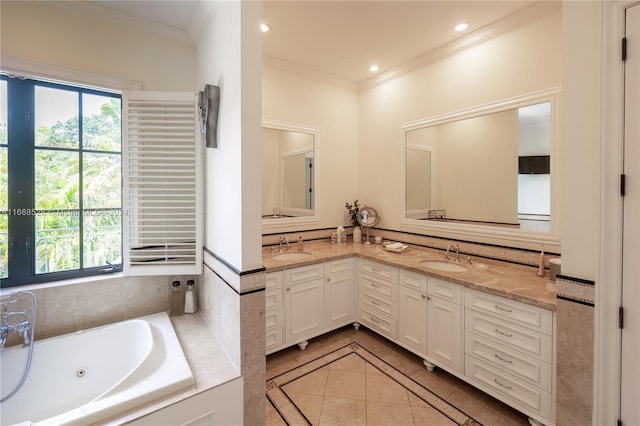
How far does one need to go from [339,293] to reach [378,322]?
1.54ft

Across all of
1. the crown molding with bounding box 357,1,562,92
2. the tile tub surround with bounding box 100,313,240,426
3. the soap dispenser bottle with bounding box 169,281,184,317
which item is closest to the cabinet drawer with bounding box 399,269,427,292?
the tile tub surround with bounding box 100,313,240,426

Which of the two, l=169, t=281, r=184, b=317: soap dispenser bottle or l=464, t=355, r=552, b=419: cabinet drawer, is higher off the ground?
l=169, t=281, r=184, b=317: soap dispenser bottle

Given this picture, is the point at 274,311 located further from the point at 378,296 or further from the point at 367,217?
the point at 367,217

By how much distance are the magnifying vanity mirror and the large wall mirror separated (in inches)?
16.2

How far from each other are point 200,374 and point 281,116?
2.46m

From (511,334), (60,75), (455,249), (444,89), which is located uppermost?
(444,89)

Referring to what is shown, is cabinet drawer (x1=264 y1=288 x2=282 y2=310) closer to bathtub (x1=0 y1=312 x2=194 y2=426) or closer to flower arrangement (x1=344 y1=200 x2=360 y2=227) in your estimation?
bathtub (x1=0 y1=312 x2=194 y2=426)

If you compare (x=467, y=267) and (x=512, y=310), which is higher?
(x=467, y=267)

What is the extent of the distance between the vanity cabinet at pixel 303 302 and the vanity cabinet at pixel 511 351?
1267 millimetres

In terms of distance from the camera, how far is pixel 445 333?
2184mm

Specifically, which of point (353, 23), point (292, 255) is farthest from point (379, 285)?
point (353, 23)

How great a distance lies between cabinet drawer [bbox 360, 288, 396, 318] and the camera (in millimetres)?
2623

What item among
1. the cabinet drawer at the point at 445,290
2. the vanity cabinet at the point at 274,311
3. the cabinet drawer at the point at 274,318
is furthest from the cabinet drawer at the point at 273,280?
the cabinet drawer at the point at 445,290

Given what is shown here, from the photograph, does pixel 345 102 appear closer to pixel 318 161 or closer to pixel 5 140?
pixel 318 161
